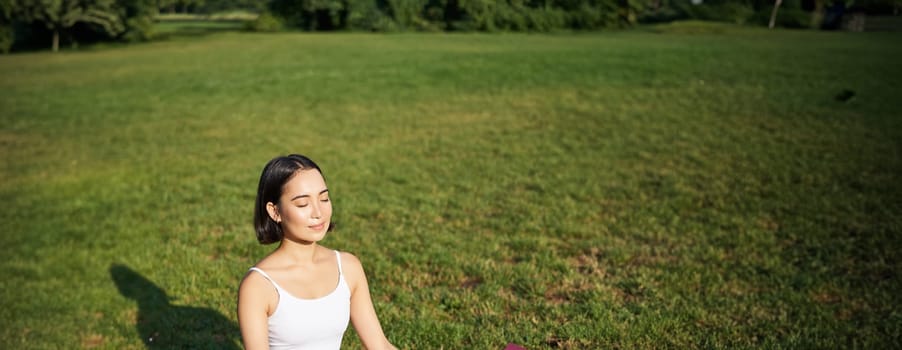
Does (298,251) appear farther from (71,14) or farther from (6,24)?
(6,24)

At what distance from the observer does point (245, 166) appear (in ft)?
35.5

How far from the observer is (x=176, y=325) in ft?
17.0

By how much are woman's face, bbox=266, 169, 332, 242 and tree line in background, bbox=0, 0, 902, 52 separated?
4610cm

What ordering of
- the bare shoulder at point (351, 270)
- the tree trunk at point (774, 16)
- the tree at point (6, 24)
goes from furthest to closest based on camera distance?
the tree trunk at point (774, 16)
the tree at point (6, 24)
the bare shoulder at point (351, 270)

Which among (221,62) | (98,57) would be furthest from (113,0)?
(221,62)

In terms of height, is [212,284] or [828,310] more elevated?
[828,310]

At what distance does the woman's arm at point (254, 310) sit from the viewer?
2.33m

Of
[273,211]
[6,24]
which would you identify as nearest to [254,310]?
[273,211]

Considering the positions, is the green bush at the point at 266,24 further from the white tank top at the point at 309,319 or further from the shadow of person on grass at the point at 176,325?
the white tank top at the point at 309,319

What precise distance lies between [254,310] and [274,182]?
49 centimetres

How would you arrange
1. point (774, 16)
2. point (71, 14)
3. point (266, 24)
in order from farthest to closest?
1. point (266, 24)
2. point (774, 16)
3. point (71, 14)

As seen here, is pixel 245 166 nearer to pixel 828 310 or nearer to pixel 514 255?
pixel 514 255

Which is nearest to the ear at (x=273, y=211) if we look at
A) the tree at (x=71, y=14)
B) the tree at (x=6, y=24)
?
the tree at (x=71, y=14)

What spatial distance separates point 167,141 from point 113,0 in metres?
36.2
